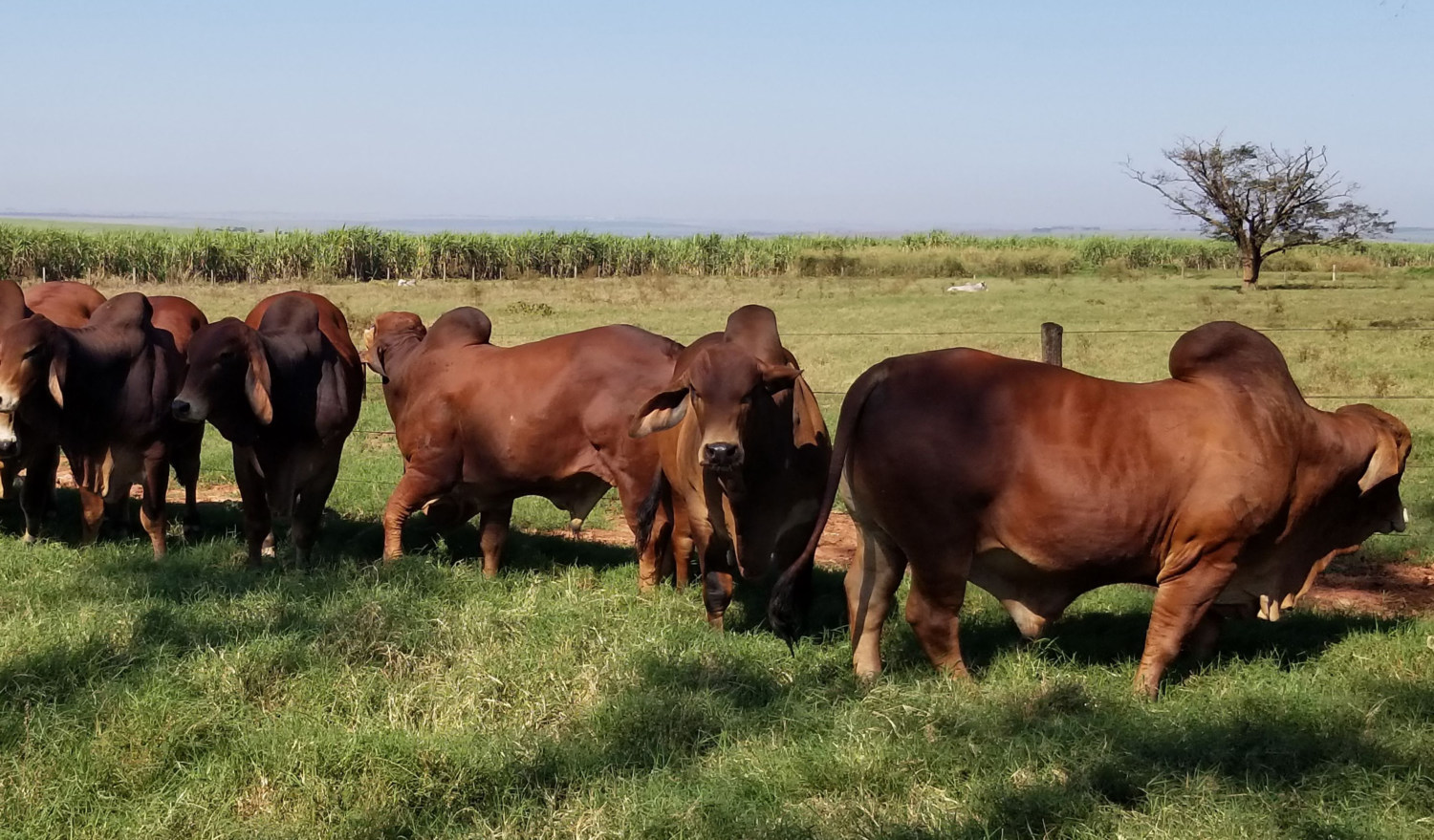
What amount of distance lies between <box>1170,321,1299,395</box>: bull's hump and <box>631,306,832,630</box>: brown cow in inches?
65.6

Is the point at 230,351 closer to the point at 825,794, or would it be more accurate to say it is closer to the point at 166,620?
the point at 166,620

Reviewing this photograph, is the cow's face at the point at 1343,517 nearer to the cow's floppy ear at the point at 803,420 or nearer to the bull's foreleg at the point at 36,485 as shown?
the cow's floppy ear at the point at 803,420

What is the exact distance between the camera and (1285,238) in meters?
41.3

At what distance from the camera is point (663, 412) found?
5.96 meters

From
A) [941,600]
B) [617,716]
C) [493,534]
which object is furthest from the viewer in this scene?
[493,534]

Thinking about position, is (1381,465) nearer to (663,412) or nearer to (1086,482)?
(1086,482)

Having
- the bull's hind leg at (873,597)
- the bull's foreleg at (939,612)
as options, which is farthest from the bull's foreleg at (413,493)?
the bull's foreleg at (939,612)

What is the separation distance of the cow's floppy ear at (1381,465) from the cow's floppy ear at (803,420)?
7.68ft

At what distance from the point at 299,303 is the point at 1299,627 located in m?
5.68

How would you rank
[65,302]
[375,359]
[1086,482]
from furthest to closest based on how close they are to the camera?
1. [65,302]
2. [375,359]
3. [1086,482]

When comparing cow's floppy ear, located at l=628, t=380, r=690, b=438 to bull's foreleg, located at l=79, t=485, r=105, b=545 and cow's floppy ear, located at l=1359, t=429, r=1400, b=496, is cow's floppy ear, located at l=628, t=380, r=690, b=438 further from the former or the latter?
bull's foreleg, located at l=79, t=485, r=105, b=545

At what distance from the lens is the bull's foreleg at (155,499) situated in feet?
24.4

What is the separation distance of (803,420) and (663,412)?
674 millimetres

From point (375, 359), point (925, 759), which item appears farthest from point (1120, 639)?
point (375, 359)
